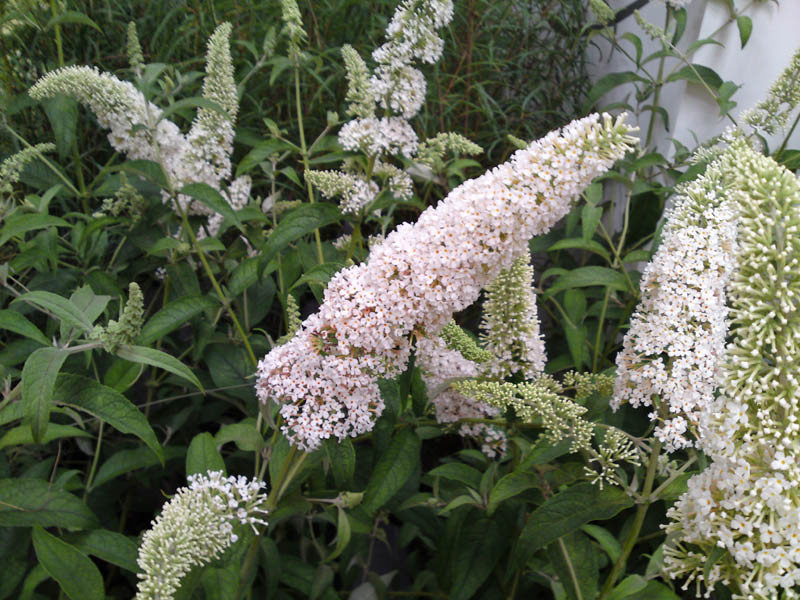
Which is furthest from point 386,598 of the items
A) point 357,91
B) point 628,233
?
point 628,233

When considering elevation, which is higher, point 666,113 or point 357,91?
point 666,113

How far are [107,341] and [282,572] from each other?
800 mm

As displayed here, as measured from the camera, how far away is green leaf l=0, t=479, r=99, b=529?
4.25 feet

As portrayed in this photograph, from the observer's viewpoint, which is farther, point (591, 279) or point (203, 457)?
point (591, 279)

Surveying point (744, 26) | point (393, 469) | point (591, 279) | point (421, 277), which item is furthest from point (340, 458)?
point (744, 26)

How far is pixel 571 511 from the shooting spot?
4.01 ft

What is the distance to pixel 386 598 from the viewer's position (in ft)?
5.97

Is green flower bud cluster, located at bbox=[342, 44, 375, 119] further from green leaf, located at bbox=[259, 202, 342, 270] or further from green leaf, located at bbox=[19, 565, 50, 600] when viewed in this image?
green leaf, located at bbox=[19, 565, 50, 600]

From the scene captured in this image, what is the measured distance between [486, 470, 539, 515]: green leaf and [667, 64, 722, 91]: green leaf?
1964mm

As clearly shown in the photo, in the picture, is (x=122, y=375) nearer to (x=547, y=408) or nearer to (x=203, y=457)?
(x=203, y=457)

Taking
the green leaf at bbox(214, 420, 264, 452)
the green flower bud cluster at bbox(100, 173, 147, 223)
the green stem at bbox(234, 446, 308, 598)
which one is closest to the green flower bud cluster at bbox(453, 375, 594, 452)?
the green stem at bbox(234, 446, 308, 598)

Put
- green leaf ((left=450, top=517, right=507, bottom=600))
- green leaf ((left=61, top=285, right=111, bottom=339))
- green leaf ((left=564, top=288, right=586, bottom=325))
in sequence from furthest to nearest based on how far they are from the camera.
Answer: green leaf ((left=564, top=288, right=586, bottom=325))
green leaf ((left=450, top=517, right=507, bottom=600))
green leaf ((left=61, top=285, right=111, bottom=339))

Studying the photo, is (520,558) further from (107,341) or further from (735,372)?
(107,341)

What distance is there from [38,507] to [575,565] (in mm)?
1064
